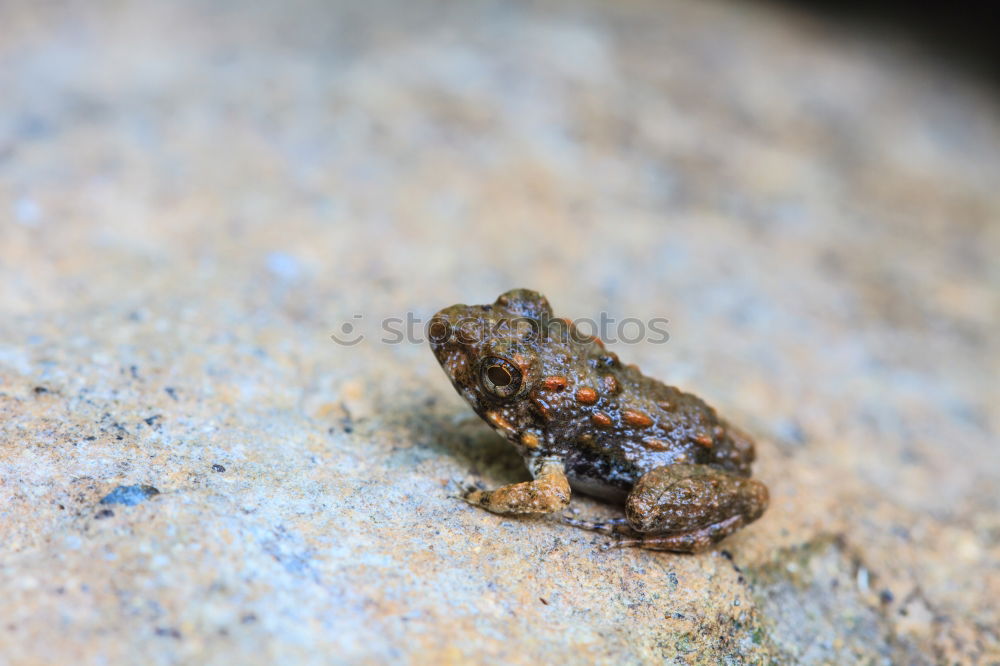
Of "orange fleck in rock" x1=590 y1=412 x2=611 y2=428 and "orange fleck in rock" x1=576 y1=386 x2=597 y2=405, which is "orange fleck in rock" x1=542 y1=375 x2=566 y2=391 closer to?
"orange fleck in rock" x1=576 y1=386 x2=597 y2=405

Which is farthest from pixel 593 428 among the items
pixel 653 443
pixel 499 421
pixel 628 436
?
pixel 499 421

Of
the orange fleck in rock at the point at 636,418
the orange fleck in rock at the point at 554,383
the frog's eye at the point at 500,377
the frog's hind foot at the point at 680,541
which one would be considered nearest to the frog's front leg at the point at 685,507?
the frog's hind foot at the point at 680,541

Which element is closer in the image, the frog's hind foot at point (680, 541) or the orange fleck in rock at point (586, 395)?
the frog's hind foot at point (680, 541)

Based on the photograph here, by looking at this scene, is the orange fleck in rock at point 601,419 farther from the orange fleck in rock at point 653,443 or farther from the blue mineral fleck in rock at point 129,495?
the blue mineral fleck in rock at point 129,495

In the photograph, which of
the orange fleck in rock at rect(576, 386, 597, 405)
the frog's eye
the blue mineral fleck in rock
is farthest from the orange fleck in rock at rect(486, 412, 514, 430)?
→ the blue mineral fleck in rock

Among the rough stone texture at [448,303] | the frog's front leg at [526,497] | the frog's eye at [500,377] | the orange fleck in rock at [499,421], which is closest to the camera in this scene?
the rough stone texture at [448,303]

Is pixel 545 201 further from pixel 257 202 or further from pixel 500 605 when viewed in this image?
pixel 500 605

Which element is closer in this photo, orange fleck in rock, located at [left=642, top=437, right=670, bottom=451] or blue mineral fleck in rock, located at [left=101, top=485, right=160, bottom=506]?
blue mineral fleck in rock, located at [left=101, top=485, right=160, bottom=506]

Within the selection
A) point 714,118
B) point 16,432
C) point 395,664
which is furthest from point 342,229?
point 714,118
